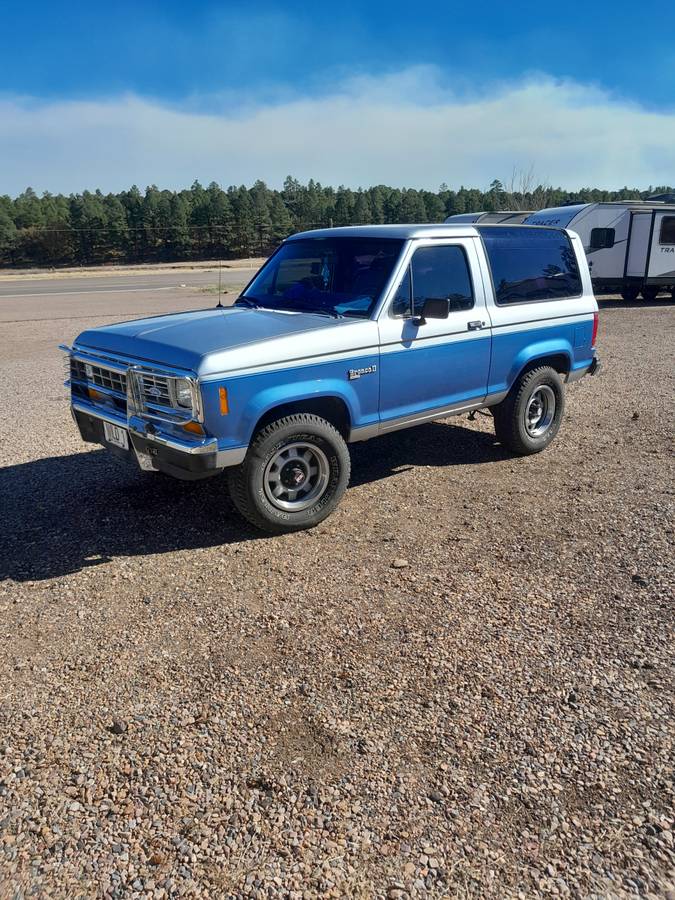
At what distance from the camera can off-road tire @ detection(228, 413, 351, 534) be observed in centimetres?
445

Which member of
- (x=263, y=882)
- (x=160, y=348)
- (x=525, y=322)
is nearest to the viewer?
(x=263, y=882)

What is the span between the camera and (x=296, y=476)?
4793 millimetres

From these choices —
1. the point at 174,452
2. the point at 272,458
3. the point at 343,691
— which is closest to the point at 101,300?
the point at 272,458

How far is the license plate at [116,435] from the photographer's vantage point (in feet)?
14.7

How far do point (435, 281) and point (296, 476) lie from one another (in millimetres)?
1985

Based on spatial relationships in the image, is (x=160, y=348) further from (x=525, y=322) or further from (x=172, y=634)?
(x=525, y=322)

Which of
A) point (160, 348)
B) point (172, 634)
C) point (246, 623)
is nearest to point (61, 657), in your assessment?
point (172, 634)

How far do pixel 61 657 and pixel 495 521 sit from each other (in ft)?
10.2

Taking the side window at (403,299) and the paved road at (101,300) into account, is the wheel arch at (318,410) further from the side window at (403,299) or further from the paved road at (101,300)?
the paved road at (101,300)

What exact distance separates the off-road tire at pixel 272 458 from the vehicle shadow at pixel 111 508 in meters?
0.26

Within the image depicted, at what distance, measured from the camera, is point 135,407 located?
4.41 m

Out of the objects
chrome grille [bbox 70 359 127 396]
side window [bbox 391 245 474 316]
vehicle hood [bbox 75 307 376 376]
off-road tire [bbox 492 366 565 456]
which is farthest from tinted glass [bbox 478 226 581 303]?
chrome grille [bbox 70 359 127 396]

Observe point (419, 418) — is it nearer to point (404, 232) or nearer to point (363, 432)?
point (363, 432)

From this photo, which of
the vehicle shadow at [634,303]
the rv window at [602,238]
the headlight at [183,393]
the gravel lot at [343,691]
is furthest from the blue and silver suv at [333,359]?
the vehicle shadow at [634,303]
